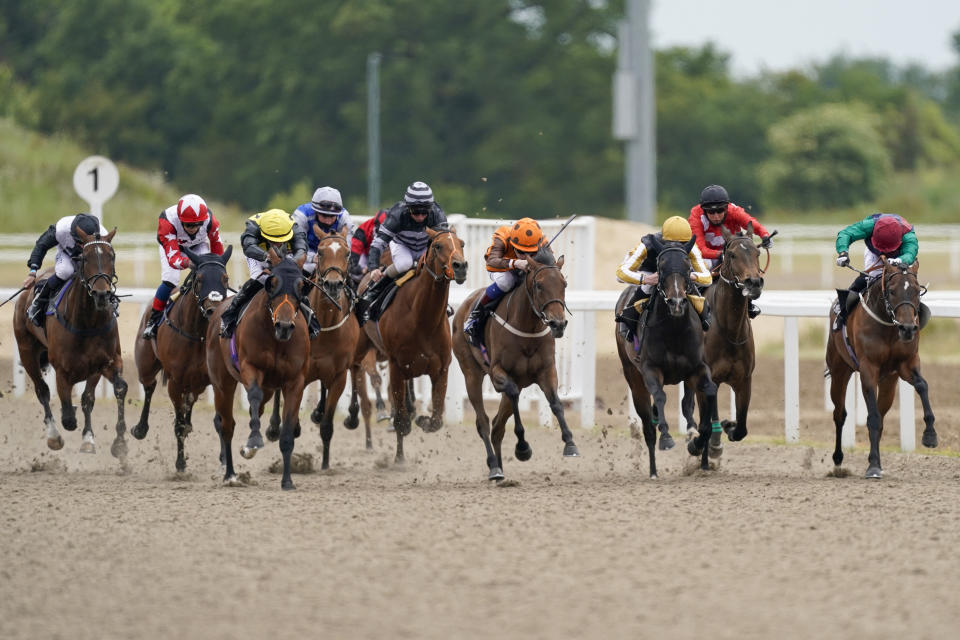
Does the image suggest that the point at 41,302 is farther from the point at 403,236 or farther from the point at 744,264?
the point at 744,264

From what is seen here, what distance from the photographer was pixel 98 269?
10961 mm

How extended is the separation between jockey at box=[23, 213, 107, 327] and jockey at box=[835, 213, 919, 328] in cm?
499

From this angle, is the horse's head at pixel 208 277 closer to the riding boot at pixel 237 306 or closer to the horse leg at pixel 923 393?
the riding boot at pixel 237 306

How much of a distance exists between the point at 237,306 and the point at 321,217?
1.40 m

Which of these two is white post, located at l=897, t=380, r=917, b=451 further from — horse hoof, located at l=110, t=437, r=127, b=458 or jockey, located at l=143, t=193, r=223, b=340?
horse hoof, located at l=110, t=437, r=127, b=458

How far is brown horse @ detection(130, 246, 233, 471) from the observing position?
10352 mm

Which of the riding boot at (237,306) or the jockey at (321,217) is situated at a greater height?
the jockey at (321,217)

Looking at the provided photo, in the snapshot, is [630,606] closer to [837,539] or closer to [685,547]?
[685,547]

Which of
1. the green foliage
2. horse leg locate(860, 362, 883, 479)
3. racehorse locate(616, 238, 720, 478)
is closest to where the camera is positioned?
horse leg locate(860, 362, 883, 479)

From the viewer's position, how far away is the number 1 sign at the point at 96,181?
14.8 meters

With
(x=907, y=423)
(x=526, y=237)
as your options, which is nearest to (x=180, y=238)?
(x=526, y=237)

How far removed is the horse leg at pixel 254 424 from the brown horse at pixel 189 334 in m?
0.78

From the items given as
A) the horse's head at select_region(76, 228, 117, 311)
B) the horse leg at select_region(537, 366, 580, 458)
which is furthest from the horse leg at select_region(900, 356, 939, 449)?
the horse's head at select_region(76, 228, 117, 311)

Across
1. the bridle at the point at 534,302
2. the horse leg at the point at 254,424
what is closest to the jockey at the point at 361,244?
the bridle at the point at 534,302
